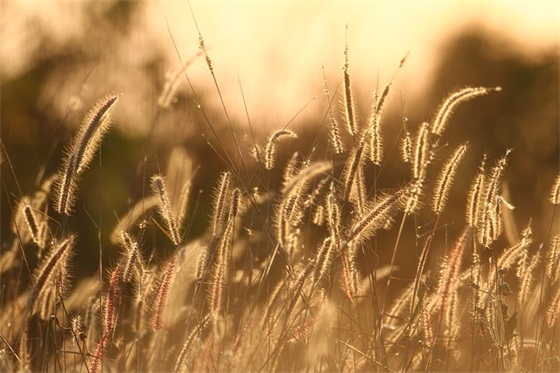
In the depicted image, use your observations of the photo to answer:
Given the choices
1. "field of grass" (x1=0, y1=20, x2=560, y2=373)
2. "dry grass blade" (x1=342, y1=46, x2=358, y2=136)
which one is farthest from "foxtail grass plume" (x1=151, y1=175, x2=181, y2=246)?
"dry grass blade" (x1=342, y1=46, x2=358, y2=136)

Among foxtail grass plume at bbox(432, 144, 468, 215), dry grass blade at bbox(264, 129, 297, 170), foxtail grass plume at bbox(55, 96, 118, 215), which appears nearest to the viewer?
foxtail grass plume at bbox(55, 96, 118, 215)

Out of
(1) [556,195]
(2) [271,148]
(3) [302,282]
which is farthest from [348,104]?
(1) [556,195]

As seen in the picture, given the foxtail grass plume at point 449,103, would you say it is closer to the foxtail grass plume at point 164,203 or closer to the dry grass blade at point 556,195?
the dry grass blade at point 556,195

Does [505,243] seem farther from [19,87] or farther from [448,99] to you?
[448,99]

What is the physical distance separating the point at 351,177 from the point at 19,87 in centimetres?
730

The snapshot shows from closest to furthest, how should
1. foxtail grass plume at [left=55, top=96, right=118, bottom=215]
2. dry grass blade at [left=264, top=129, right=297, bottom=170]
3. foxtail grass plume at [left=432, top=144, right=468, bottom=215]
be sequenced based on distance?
1. foxtail grass plume at [left=55, top=96, right=118, bottom=215]
2. foxtail grass plume at [left=432, top=144, right=468, bottom=215]
3. dry grass blade at [left=264, top=129, right=297, bottom=170]

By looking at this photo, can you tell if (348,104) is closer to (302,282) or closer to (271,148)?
(271,148)

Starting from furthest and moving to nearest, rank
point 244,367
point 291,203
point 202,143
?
1. point 202,143
2. point 291,203
3. point 244,367

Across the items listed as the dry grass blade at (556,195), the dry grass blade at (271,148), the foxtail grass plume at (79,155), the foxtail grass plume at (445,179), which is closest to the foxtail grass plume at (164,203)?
the foxtail grass plume at (79,155)

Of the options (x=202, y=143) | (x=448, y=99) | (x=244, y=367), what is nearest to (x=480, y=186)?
(x=448, y=99)

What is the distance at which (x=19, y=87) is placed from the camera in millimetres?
10969

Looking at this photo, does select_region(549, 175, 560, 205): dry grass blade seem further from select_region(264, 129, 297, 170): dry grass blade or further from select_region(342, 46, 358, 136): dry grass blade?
select_region(264, 129, 297, 170): dry grass blade

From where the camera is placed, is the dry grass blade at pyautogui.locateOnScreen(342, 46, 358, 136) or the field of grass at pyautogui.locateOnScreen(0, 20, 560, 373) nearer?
the field of grass at pyautogui.locateOnScreen(0, 20, 560, 373)

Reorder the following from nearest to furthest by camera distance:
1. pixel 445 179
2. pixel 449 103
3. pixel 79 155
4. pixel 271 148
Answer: pixel 79 155 → pixel 445 179 → pixel 271 148 → pixel 449 103
